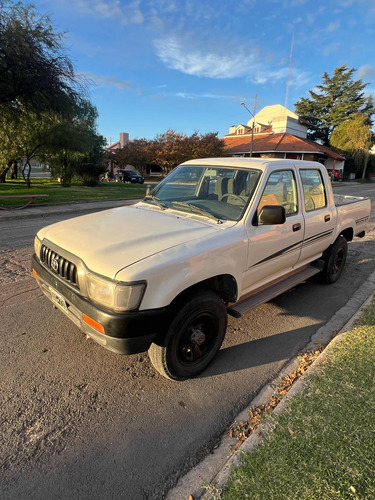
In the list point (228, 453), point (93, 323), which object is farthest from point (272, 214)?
point (228, 453)

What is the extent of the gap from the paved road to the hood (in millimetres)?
1147

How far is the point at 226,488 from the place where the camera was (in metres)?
1.75

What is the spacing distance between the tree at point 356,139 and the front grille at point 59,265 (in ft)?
177

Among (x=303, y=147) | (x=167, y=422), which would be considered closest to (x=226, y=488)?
(x=167, y=422)

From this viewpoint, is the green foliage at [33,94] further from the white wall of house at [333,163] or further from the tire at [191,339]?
the white wall of house at [333,163]

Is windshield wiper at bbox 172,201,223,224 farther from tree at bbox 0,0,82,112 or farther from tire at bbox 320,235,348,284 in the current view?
tree at bbox 0,0,82,112

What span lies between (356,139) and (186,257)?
54.2 meters

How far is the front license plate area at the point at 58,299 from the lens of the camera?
2646mm

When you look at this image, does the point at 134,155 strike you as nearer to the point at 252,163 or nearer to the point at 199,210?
the point at 252,163

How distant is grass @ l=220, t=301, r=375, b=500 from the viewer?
173 centimetres

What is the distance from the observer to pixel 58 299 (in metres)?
2.74

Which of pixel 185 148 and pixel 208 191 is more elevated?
pixel 185 148

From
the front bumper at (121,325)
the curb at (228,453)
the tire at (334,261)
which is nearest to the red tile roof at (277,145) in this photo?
the tire at (334,261)

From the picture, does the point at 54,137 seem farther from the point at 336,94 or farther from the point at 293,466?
the point at 336,94
